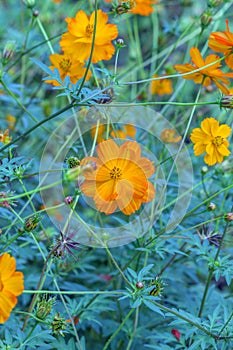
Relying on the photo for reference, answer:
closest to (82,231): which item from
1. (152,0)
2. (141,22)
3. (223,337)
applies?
(223,337)

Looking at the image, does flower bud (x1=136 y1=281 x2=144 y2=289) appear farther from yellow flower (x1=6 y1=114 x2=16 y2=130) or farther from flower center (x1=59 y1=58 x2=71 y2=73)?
yellow flower (x1=6 y1=114 x2=16 y2=130)

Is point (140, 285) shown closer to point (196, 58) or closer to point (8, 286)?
point (8, 286)

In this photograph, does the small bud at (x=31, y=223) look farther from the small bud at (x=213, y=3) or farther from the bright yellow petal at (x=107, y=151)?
the small bud at (x=213, y=3)

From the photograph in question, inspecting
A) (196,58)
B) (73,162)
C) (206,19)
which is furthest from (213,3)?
(73,162)

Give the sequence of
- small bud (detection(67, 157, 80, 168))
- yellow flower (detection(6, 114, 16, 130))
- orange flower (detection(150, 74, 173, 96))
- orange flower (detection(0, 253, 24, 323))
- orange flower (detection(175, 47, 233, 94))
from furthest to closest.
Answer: yellow flower (detection(6, 114, 16, 130)), orange flower (detection(150, 74, 173, 96)), orange flower (detection(175, 47, 233, 94)), small bud (detection(67, 157, 80, 168)), orange flower (detection(0, 253, 24, 323))

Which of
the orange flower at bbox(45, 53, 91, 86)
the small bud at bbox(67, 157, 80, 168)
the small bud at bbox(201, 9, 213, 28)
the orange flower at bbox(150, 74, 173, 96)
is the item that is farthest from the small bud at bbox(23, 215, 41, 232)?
the orange flower at bbox(150, 74, 173, 96)

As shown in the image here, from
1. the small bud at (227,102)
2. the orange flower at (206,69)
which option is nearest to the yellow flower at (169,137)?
the orange flower at (206,69)
